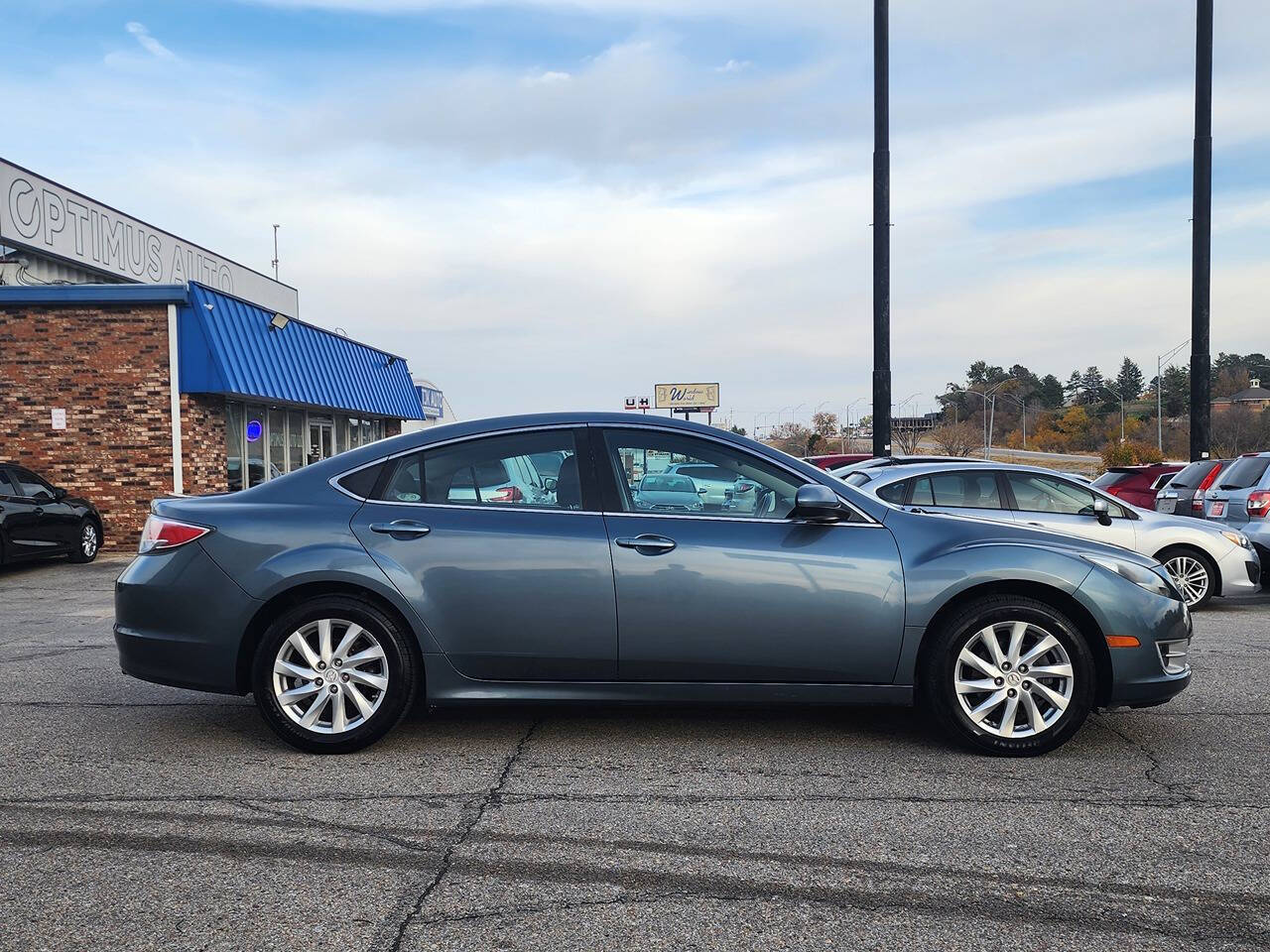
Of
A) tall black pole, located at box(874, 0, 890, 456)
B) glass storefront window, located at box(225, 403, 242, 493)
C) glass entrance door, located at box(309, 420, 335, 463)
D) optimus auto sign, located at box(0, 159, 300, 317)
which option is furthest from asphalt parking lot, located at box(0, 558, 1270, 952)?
optimus auto sign, located at box(0, 159, 300, 317)

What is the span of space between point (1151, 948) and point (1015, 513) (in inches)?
276

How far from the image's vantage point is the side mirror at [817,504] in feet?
16.7

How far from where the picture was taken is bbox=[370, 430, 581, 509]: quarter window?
5.35m

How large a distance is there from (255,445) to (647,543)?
18.7 metres

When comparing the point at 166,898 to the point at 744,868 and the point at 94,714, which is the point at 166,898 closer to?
the point at 744,868

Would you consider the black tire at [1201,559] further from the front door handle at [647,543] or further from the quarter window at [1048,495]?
the front door handle at [647,543]

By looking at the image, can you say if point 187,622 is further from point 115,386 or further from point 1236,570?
point 115,386

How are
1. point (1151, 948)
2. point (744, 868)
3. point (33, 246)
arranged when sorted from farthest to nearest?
1. point (33, 246)
2. point (744, 868)
3. point (1151, 948)

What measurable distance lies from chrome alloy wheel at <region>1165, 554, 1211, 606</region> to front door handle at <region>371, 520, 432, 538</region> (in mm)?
8320

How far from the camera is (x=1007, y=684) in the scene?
5.13m

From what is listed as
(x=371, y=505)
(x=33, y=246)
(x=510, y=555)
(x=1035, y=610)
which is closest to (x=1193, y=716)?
(x=1035, y=610)

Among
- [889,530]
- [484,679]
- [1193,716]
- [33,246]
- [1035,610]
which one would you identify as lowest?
[1193,716]

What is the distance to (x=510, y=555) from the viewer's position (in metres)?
5.17

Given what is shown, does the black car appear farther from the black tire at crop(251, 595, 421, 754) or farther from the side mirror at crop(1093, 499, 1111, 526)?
the side mirror at crop(1093, 499, 1111, 526)
